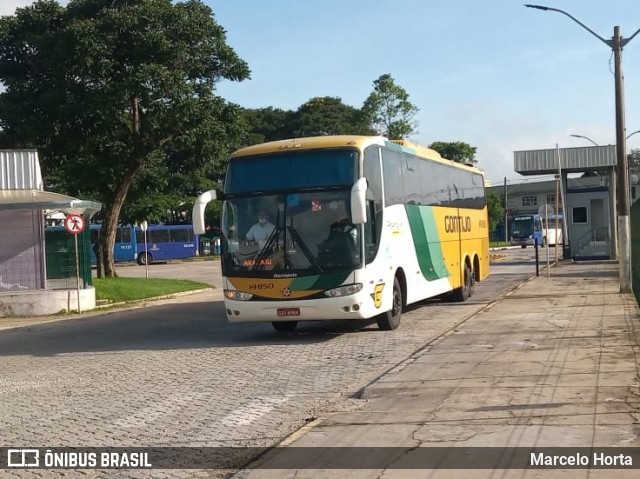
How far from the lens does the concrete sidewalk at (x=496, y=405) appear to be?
6801mm

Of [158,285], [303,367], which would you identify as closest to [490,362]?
[303,367]

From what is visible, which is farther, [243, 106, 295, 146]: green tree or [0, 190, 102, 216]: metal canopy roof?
[243, 106, 295, 146]: green tree

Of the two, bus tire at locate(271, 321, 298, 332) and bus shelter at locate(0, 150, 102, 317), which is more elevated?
bus shelter at locate(0, 150, 102, 317)

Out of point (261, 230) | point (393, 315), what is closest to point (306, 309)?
point (261, 230)

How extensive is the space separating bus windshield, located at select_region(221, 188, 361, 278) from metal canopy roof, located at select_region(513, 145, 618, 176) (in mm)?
29015

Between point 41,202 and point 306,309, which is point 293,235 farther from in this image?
point 41,202

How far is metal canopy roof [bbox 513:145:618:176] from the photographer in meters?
41.3

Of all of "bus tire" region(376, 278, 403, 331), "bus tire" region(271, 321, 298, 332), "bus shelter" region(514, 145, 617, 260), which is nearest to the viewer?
"bus tire" region(376, 278, 403, 331)

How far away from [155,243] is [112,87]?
40.7 meters

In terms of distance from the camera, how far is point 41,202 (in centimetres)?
2341

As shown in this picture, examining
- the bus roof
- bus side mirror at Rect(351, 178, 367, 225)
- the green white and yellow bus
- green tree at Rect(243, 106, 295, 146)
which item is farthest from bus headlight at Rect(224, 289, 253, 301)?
green tree at Rect(243, 106, 295, 146)

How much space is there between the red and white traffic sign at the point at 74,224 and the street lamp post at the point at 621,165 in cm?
1292

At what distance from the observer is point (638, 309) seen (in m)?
17.5

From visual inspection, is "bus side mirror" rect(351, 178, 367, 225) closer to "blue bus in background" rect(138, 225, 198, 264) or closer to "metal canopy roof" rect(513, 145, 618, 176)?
"metal canopy roof" rect(513, 145, 618, 176)
